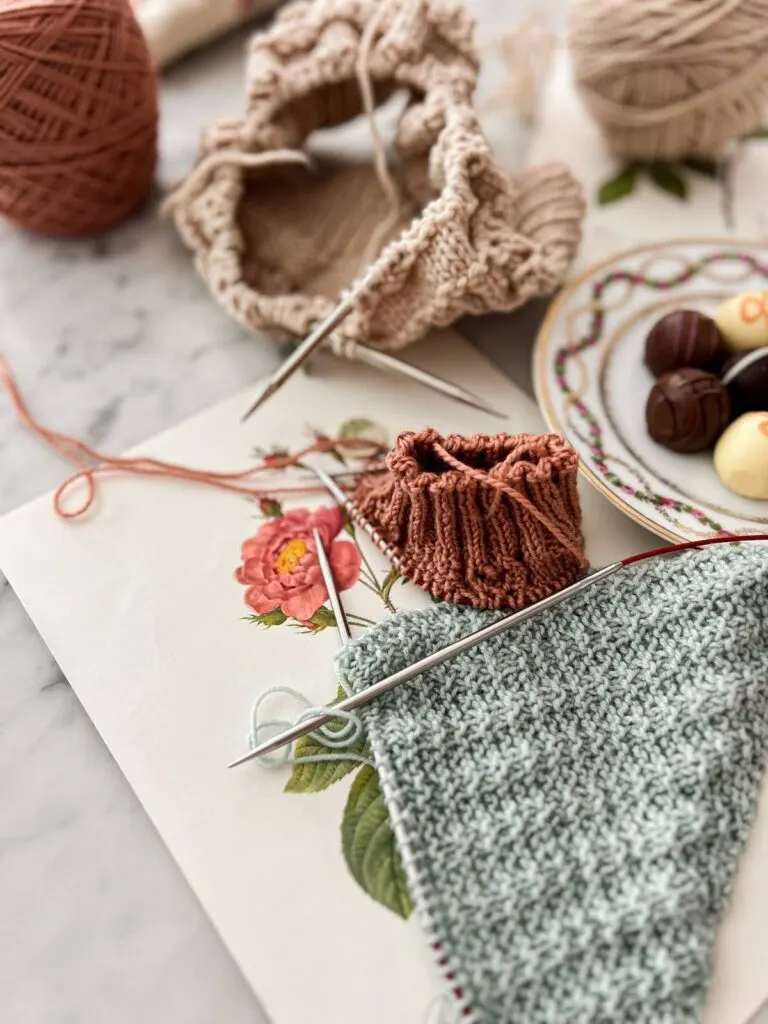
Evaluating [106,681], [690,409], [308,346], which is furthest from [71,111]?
[690,409]

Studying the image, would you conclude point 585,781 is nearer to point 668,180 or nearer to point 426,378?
point 426,378

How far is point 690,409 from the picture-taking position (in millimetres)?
738

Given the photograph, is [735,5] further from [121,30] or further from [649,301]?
[121,30]

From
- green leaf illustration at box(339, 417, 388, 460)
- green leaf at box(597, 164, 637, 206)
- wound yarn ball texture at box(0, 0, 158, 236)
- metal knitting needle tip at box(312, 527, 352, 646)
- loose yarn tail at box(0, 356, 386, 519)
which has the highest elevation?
wound yarn ball texture at box(0, 0, 158, 236)

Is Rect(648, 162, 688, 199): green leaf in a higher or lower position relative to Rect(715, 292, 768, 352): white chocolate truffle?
higher

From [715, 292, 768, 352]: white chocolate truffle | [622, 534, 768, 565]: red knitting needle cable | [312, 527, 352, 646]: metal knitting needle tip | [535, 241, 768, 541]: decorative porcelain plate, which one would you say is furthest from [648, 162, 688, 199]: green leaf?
[312, 527, 352, 646]: metal knitting needle tip

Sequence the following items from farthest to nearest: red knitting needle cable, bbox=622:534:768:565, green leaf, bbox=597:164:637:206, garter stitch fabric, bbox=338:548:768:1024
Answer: green leaf, bbox=597:164:637:206 < red knitting needle cable, bbox=622:534:768:565 < garter stitch fabric, bbox=338:548:768:1024

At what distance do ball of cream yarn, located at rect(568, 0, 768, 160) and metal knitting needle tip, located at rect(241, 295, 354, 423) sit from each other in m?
0.40

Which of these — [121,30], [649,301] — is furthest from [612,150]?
[121,30]

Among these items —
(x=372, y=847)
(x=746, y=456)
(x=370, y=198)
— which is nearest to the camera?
(x=372, y=847)

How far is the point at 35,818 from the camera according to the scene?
0.66 meters

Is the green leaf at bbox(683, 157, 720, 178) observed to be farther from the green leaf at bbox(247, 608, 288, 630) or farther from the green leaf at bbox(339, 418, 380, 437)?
the green leaf at bbox(247, 608, 288, 630)

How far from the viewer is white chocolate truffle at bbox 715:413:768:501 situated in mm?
720

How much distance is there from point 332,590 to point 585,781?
255mm
